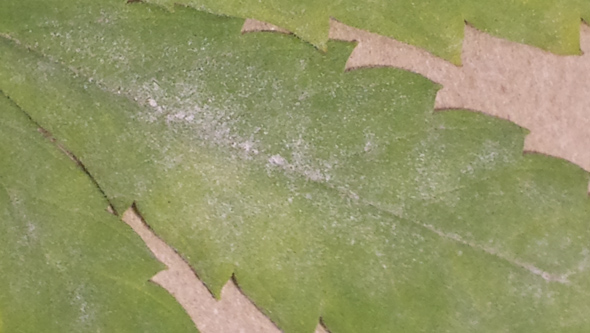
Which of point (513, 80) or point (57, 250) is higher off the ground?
point (513, 80)

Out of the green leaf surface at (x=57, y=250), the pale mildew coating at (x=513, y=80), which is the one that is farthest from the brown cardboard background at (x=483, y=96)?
the green leaf surface at (x=57, y=250)

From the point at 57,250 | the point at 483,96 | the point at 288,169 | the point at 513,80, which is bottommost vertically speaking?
the point at 57,250

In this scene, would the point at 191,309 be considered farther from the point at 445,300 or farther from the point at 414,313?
the point at 445,300

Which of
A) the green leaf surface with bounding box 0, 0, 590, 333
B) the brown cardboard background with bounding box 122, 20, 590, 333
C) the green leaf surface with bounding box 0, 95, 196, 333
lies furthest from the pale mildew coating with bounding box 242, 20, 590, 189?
the green leaf surface with bounding box 0, 95, 196, 333

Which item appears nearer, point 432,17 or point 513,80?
point 432,17

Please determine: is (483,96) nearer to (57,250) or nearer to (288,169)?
(288,169)

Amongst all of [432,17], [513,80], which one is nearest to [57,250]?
[432,17]

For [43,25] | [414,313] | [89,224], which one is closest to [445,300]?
[414,313]

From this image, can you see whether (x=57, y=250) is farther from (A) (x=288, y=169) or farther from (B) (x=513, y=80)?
(B) (x=513, y=80)
